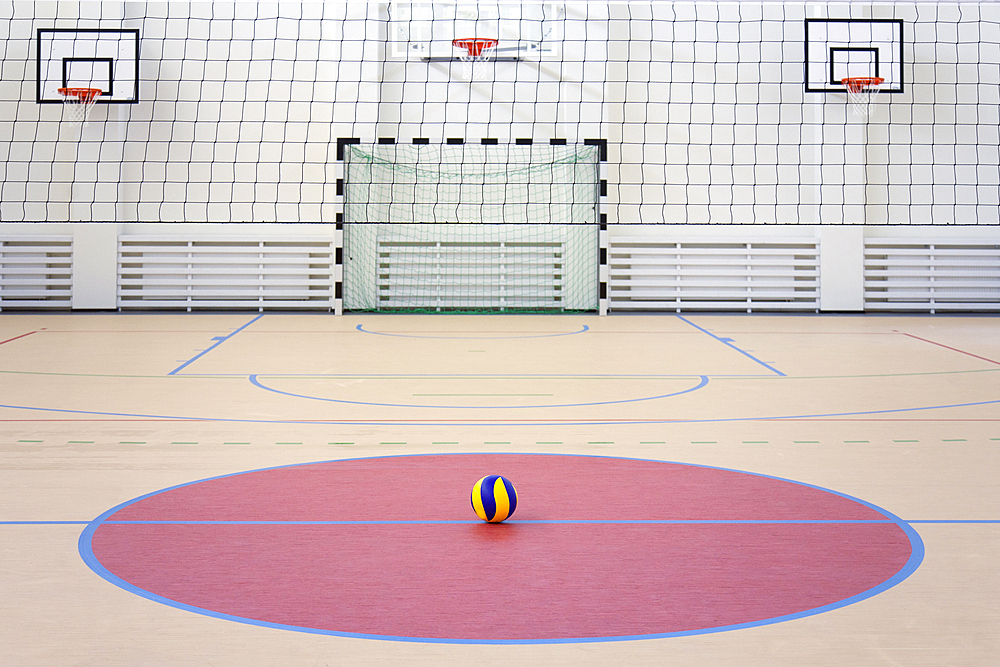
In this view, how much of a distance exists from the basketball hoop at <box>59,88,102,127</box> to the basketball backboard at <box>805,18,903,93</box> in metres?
6.85

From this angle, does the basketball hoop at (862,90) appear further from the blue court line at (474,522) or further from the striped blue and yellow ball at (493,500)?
the striped blue and yellow ball at (493,500)

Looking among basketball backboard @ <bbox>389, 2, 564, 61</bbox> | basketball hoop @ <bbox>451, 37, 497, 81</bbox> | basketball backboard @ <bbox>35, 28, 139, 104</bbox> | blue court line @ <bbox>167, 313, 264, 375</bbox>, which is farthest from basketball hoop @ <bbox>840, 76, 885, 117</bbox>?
basketball backboard @ <bbox>35, 28, 139, 104</bbox>

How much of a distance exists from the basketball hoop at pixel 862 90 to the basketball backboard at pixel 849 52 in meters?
0.07

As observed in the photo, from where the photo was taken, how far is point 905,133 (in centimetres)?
995

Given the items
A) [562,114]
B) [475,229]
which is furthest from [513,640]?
[562,114]

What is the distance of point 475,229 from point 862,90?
4075mm

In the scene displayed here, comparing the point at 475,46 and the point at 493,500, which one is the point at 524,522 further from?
the point at 475,46

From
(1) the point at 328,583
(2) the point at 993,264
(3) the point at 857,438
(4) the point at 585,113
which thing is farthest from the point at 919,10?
(1) the point at 328,583

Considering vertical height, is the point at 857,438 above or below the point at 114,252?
below

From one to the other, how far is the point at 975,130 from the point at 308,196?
22.5 ft

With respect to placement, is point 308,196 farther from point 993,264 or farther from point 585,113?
point 993,264

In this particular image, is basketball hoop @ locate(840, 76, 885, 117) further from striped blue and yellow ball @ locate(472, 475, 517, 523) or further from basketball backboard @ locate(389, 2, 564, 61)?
striped blue and yellow ball @ locate(472, 475, 517, 523)

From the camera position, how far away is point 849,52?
9445mm

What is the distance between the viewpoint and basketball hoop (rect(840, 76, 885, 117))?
9.32 metres
